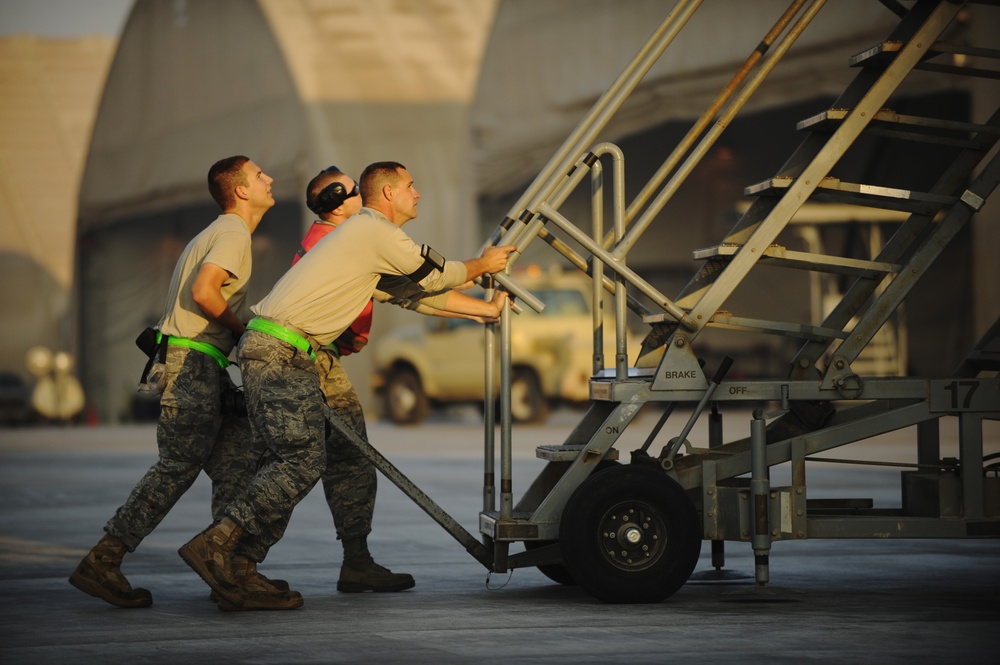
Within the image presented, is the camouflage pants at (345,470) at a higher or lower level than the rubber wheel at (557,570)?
higher

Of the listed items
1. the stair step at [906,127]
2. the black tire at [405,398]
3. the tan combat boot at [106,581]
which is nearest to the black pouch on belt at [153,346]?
the tan combat boot at [106,581]

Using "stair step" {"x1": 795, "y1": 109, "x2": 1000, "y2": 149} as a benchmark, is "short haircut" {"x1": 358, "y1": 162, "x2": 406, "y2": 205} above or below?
below

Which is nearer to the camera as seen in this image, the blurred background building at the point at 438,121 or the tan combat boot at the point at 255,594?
the tan combat boot at the point at 255,594

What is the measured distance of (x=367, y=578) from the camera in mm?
7977

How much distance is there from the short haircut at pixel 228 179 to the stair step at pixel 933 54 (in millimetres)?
3060

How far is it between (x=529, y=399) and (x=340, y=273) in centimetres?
1598

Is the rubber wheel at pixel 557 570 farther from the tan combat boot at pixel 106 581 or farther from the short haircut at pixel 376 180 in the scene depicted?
the tan combat boot at pixel 106 581

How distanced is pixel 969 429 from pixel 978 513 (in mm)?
393

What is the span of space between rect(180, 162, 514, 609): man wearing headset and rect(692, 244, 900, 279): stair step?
1.09 meters

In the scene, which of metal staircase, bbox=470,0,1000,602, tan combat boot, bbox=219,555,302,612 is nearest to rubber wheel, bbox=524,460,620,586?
metal staircase, bbox=470,0,1000,602

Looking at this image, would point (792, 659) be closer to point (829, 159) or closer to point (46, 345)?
point (829, 159)

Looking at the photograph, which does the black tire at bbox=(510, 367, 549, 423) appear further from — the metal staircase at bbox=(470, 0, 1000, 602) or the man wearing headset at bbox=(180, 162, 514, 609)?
the man wearing headset at bbox=(180, 162, 514, 609)

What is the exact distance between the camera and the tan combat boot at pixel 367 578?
7.98 metres

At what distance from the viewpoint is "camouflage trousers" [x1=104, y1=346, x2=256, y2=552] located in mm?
7539
